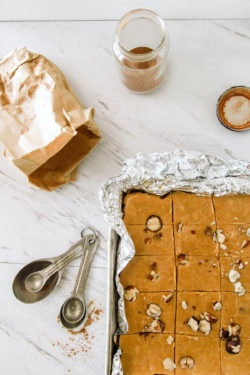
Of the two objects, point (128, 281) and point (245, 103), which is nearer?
point (128, 281)

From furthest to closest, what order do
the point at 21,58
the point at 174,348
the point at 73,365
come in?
the point at 73,365 → the point at 21,58 → the point at 174,348

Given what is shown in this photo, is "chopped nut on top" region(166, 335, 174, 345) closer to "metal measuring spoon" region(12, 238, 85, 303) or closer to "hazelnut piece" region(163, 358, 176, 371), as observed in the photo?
"hazelnut piece" region(163, 358, 176, 371)

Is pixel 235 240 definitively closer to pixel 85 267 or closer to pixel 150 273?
pixel 150 273

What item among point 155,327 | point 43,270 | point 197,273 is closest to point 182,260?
point 197,273

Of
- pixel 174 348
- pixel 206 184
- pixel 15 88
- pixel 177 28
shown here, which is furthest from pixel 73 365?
pixel 177 28

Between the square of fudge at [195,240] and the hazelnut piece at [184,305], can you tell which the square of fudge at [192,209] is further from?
the hazelnut piece at [184,305]

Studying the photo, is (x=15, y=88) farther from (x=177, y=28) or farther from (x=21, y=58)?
(x=177, y=28)
